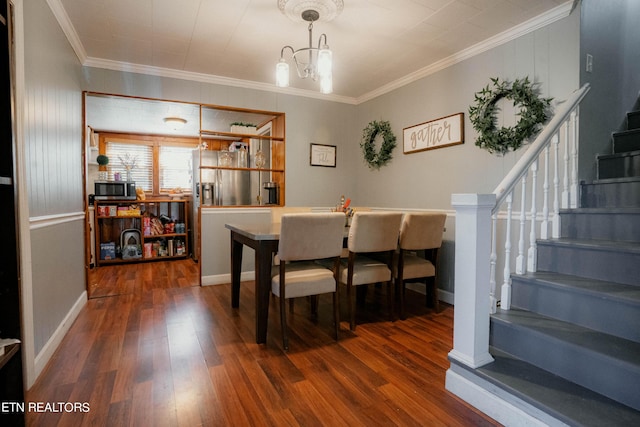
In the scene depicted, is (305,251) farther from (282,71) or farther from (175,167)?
(175,167)

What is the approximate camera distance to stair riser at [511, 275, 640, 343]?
1.45m

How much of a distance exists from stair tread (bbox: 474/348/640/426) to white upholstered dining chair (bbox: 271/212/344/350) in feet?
3.70

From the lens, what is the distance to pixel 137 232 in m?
5.57

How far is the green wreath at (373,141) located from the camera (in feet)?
13.2

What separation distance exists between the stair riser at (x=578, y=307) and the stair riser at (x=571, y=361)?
0.25 meters

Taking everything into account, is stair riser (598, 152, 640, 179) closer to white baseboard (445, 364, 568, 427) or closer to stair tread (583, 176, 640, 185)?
stair tread (583, 176, 640, 185)

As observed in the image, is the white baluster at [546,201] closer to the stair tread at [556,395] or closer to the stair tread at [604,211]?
the stair tread at [604,211]

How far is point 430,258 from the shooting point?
3.03 metres

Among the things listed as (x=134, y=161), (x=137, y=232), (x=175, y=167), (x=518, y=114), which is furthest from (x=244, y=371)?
(x=134, y=161)

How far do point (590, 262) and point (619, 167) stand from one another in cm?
98

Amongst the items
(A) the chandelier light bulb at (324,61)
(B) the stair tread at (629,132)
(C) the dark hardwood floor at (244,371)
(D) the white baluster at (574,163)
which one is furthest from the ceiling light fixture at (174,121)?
(B) the stair tread at (629,132)

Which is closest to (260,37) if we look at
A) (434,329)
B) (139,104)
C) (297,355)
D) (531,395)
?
(139,104)

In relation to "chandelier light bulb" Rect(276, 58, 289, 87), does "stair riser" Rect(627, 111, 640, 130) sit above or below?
below

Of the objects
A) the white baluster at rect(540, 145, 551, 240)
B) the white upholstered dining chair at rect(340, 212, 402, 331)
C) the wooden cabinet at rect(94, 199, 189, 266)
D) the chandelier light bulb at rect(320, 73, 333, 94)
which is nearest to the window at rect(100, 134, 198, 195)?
the wooden cabinet at rect(94, 199, 189, 266)
